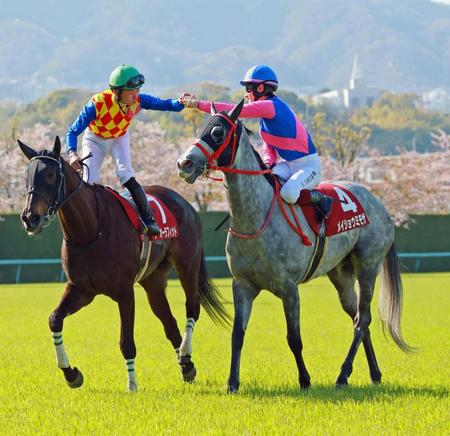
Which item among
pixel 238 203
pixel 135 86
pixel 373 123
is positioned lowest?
pixel 373 123

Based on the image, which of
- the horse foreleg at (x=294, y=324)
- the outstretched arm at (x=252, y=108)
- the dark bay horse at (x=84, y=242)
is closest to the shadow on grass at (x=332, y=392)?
the horse foreleg at (x=294, y=324)

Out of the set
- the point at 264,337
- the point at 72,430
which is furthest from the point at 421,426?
the point at 264,337

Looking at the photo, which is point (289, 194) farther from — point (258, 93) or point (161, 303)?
point (161, 303)

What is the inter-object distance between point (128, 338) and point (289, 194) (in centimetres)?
164

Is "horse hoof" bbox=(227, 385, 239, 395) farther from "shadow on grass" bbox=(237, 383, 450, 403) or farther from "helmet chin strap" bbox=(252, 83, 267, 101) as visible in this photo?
"helmet chin strap" bbox=(252, 83, 267, 101)

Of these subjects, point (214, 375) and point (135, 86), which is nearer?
point (135, 86)

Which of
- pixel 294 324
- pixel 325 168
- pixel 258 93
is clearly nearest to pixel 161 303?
pixel 294 324

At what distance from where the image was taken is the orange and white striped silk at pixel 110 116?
27.6 feet

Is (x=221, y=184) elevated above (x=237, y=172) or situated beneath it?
situated beneath

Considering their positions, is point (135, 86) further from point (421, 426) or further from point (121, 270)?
point (421, 426)

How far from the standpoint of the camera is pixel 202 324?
15.9m

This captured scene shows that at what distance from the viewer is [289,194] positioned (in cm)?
800

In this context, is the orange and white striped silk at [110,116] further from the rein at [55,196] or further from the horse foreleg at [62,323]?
the horse foreleg at [62,323]

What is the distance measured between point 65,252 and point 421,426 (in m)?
3.10
